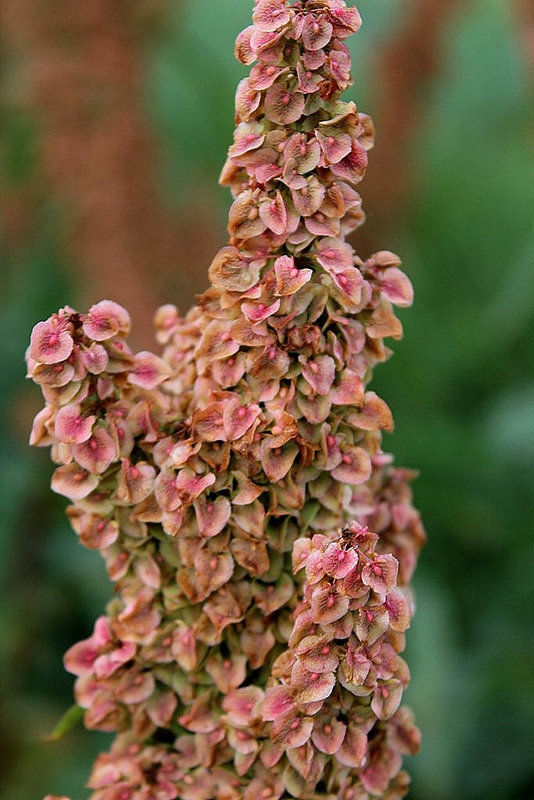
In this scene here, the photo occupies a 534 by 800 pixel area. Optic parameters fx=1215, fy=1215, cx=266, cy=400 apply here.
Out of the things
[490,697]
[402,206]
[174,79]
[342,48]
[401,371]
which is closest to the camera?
[342,48]

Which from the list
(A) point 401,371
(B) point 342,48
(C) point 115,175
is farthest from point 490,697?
(B) point 342,48

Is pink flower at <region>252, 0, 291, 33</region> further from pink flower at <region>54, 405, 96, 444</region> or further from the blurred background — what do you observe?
the blurred background

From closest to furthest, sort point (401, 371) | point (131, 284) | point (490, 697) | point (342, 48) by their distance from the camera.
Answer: point (342, 48), point (490, 697), point (131, 284), point (401, 371)

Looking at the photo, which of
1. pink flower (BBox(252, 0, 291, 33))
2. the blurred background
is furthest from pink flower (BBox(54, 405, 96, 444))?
the blurred background

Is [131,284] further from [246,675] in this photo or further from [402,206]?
[246,675]

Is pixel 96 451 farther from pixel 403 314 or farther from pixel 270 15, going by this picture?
pixel 403 314

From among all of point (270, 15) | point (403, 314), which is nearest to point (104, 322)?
point (270, 15)
